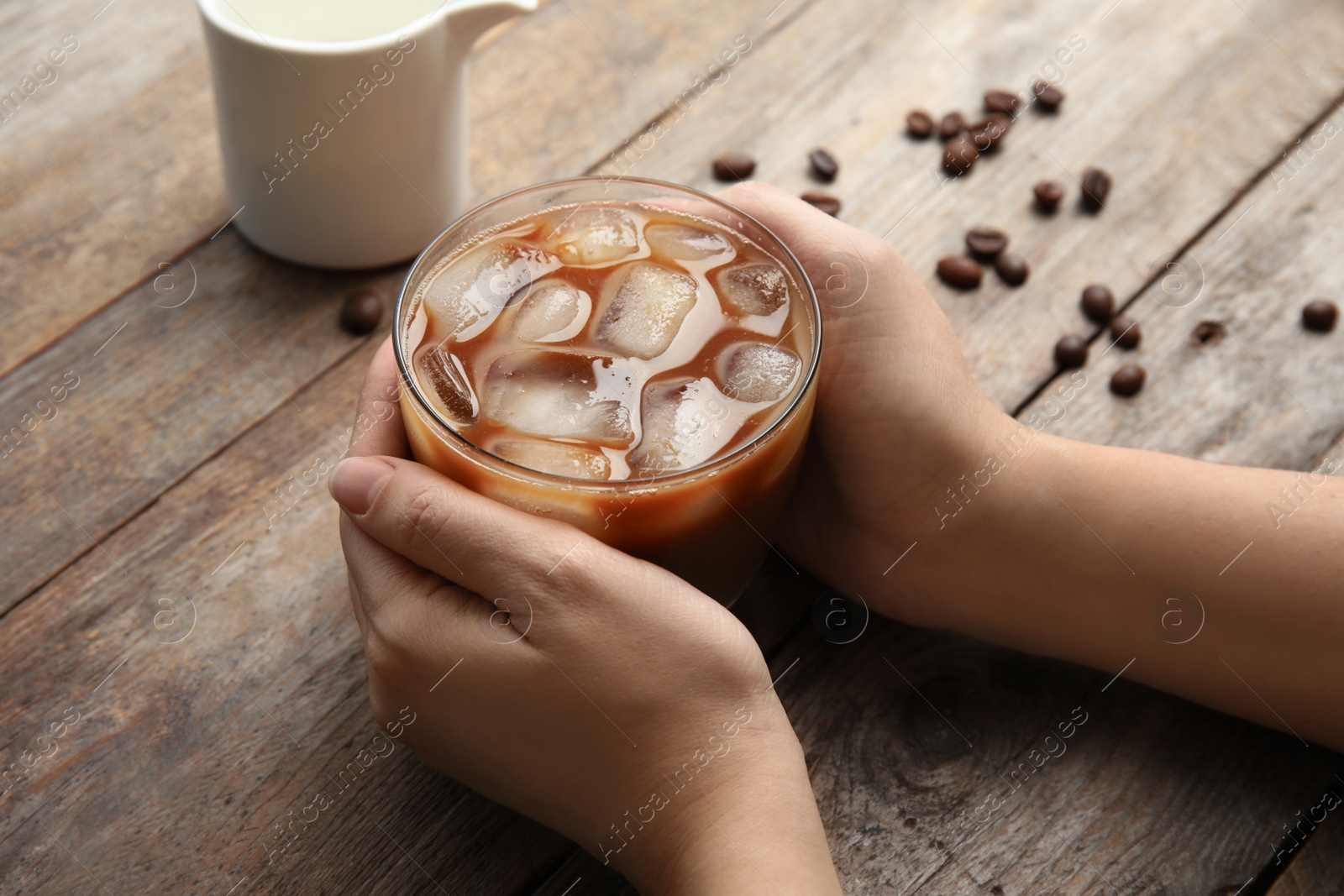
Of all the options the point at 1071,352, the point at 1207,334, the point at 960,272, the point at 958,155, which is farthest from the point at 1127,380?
the point at 958,155

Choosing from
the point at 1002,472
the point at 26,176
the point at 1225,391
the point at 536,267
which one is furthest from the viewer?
the point at 26,176

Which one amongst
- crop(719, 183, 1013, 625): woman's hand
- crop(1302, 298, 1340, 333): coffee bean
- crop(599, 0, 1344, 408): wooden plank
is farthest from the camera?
crop(599, 0, 1344, 408): wooden plank

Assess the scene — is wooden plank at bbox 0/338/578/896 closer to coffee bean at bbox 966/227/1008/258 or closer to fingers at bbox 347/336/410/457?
fingers at bbox 347/336/410/457

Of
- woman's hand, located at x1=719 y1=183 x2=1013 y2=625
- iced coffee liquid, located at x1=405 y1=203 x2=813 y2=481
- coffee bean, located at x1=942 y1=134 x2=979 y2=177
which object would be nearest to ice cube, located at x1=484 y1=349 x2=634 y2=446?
iced coffee liquid, located at x1=405 y1=203 x2=813 y2=481

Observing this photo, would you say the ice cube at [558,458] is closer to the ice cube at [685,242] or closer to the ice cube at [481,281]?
the ice cube at [481,281]

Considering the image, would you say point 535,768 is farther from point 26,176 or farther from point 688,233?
point 26,176

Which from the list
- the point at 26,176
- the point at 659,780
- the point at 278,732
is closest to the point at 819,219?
the point at 659,780

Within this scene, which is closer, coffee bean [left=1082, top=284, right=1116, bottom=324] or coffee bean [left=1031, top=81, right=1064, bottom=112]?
coffee bean [left=1082, top=284, right=1116, bottom=324]
